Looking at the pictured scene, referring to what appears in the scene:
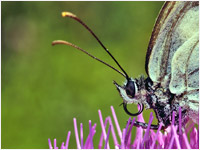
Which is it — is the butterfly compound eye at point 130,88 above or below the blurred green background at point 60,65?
below

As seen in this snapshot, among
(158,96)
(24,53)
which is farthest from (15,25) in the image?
(158,96)

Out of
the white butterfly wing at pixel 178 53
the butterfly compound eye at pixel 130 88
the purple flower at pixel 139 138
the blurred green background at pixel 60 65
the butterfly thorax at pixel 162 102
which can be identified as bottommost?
the purple flower at pixel 139 138

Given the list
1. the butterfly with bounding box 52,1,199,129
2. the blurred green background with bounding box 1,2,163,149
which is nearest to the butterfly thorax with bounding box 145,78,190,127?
the butterfly with bounding box 52,1,199,129

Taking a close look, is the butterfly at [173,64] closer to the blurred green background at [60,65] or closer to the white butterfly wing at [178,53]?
the white butterfly wing at [178,53]

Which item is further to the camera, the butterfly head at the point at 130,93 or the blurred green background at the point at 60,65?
the blurred green background at the point at 60,65

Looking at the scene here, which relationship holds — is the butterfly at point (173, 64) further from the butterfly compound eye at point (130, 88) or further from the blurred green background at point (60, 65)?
the blurred green background at point (60, 65)

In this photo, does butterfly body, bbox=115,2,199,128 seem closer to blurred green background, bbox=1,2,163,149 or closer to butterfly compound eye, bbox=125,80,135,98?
butterfly compound eye, bbox=125,80,135,98

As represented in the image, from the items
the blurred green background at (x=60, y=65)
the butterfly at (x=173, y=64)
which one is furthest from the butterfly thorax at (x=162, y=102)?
the blurred green background at (x=60, y=65)

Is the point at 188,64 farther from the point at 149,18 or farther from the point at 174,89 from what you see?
the point at 149,18
